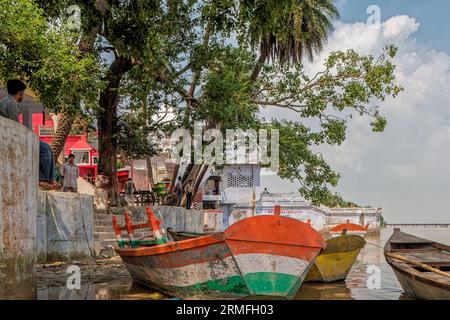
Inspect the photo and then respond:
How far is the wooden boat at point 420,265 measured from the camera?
8.20m

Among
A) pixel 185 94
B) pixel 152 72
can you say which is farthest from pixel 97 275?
pixel 185 94

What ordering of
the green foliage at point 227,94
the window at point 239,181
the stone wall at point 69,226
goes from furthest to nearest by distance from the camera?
the window at point 239,181, the green foliage at point 227,94, the stone wall at point 69,226

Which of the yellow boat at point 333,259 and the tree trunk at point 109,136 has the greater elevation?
the tree trunk at point 109,136

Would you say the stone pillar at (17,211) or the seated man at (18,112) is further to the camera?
the seated man at (18,112)

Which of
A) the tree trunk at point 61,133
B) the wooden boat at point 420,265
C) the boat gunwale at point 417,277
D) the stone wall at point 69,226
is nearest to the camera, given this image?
the boat gunwale at point 417,277

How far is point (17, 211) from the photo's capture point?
6.50 metres

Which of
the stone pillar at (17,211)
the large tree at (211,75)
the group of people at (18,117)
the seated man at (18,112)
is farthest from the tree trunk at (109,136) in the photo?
the stone pillar at (17,211)

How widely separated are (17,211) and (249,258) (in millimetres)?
3181

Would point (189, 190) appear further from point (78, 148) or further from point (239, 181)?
point (239, 181)

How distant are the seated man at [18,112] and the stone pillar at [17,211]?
81cm

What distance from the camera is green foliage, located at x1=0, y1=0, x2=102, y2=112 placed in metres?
9.40

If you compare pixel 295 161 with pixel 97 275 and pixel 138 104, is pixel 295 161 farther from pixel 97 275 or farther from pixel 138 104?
pixel 97 275

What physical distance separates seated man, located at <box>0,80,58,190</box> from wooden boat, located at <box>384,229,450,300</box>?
6068mm

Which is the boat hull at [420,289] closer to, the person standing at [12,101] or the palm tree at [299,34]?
the person standing at [12,101]
